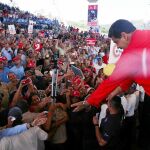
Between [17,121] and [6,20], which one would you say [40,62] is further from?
[6,20]

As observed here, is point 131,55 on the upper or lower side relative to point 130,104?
upper

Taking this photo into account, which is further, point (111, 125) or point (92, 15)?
point (92, 15)

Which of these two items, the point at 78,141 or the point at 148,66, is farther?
the point at 78,141

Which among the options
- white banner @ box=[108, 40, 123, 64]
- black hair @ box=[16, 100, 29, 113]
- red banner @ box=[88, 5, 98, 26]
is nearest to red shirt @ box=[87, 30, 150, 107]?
black hair @ box=[16, 100, 29, 113]

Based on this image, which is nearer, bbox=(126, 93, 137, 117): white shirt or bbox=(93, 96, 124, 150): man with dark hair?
bbox=(93, 96, 124, 150): man with dark hair

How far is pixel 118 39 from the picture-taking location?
11.3 feet

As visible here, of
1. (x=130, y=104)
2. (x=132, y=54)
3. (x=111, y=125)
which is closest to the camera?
(x=132, y=54)

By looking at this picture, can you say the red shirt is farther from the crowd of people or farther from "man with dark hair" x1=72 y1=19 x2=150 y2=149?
the crowd of people

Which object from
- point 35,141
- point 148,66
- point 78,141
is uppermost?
point 148,66

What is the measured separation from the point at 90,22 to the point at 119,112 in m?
17.2

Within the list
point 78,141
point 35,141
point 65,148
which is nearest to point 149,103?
point 78,141

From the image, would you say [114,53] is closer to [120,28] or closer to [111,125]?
[111,125]

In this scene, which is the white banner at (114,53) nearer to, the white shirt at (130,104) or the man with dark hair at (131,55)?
the white shirt at (130,104)

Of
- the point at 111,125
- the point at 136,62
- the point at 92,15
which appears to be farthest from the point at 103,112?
the point at 92,15
